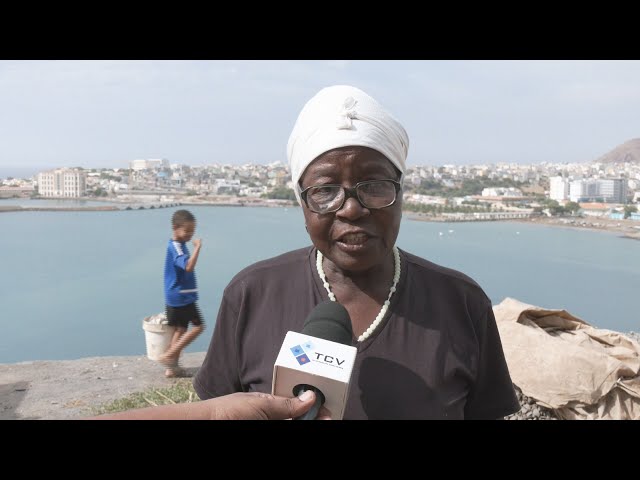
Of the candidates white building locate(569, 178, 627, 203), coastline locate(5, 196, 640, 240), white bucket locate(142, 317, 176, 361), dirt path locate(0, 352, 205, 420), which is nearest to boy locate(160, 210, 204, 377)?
white bucket locate(142, 317, 176, 361)

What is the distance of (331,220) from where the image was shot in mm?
1239

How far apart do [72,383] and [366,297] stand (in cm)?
433

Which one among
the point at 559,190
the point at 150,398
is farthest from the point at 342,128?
the point at 559,190

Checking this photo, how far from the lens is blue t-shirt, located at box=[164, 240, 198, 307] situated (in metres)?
4.37

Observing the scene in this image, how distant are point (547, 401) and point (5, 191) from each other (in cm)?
620

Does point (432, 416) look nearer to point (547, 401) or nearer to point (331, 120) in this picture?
point (331, 120)

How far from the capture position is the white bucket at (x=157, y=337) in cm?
492

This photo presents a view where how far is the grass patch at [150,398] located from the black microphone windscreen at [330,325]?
10.1 ft

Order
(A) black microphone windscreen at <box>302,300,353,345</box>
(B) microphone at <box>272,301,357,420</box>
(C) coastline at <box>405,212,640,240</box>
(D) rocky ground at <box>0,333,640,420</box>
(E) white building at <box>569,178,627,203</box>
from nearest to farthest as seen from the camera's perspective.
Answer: (B) microphone at <box>272,301,357,420</box> < (A) black microphone windscreen at <box>302,300,353,345</box> < (D) rocky ground at <box>0,333,640,420</box> < (C) coastline at <box>405,212,640,240</box> < (E) white building at <box>569,178,627,203</box>

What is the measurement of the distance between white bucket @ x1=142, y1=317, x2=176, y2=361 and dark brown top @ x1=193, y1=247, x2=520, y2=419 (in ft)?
12.1

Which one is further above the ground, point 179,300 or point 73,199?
point 73,199

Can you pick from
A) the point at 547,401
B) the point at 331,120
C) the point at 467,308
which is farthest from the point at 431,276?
the point at 547,401

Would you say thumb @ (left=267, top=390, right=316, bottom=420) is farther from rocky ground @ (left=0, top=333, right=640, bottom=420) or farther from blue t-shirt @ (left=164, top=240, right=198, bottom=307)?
blue t-shirt @ (left=164, top=240, right=198, bottom=307)

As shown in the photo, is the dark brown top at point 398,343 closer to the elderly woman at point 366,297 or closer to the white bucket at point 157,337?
the elderly woman at point 366,297
